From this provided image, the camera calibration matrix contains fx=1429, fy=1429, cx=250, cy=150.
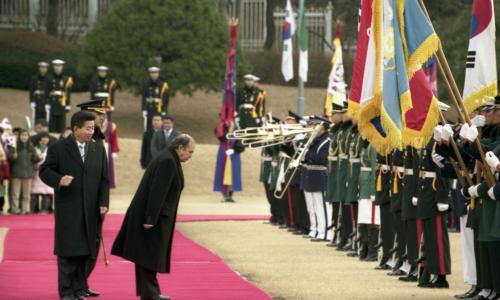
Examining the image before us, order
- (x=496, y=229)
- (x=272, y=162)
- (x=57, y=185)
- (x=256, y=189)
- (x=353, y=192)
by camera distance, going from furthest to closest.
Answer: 1. (x=256, y=189)
2. (x=272, y=162)
3. (x=353, y=192)
4. (x=57, y=185)
5. (x=496, y=229)

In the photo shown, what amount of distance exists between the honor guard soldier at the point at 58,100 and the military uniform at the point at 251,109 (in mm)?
4859

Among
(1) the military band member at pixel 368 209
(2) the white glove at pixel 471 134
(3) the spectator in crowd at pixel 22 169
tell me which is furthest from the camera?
(3) the spectator in crowd at pixel 22 169

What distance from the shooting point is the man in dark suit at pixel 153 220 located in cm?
1292

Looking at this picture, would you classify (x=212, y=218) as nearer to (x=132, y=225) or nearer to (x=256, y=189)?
(x=256, y=189)

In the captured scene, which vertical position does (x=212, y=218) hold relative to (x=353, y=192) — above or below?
below

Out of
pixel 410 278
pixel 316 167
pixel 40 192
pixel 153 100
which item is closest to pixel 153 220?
pixel 410 278

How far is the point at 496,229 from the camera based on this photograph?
1269 cm

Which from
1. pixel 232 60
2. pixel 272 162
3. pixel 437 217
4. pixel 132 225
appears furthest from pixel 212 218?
pixel 132 225

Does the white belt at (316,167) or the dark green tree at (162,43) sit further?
the dark green tree at (162,43)

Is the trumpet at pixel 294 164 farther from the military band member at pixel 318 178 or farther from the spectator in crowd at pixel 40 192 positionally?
the spectator in crowd at pixel 40 192

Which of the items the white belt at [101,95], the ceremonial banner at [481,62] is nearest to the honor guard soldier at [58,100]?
the white belt at [101,95]

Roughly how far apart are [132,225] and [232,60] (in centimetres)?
1865

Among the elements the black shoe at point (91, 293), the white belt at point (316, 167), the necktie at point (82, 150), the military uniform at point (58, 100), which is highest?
the necktie at point (82, 150)

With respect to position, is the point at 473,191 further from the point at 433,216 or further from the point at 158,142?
the point at 158,142
